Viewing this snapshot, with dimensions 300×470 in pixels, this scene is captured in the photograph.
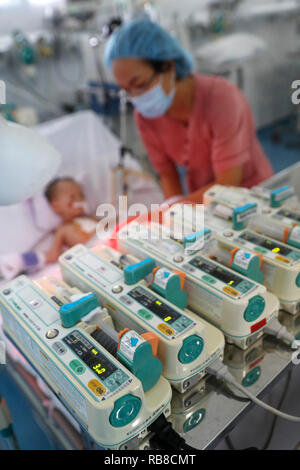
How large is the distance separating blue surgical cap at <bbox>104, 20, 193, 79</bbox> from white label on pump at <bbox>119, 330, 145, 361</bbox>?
1.22 m

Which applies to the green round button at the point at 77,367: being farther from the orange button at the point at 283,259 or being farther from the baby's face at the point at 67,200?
the baby's face at the point at 67,200

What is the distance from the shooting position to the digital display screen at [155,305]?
2.36 ft

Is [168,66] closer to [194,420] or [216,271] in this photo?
[216,271]

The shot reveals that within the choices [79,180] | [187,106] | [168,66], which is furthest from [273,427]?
[79,180]

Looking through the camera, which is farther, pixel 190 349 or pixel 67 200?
pixel 67 200

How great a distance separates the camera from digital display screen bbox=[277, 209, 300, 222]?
3.14 feet

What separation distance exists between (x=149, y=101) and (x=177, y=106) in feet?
0.44

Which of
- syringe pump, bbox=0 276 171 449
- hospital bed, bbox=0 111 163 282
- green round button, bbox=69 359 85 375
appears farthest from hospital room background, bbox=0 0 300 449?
green round button, bbox=69 359 85 375

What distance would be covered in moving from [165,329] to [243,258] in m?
0.24

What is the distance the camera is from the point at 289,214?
97 centimetres

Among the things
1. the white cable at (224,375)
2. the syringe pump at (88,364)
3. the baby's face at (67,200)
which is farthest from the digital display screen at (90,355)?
the baby's face at (67,200)

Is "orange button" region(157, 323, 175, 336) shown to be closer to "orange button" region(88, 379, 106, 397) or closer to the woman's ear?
"orange button" region(88, 379, 106, 397)
